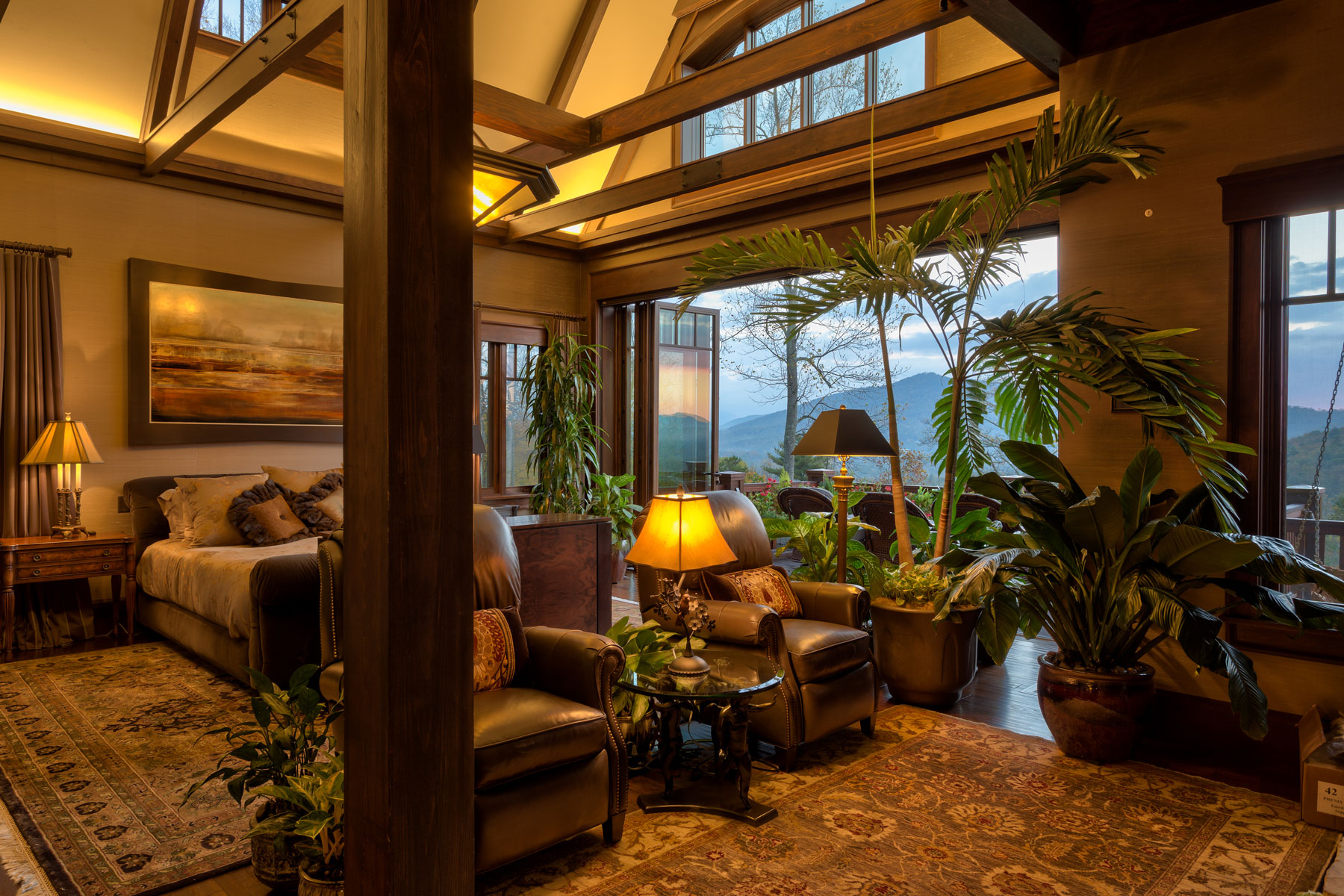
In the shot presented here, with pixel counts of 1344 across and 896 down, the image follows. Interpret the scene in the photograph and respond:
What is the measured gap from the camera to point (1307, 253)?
3.45 meters

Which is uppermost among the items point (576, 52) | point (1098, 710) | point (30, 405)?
point (576, 52)

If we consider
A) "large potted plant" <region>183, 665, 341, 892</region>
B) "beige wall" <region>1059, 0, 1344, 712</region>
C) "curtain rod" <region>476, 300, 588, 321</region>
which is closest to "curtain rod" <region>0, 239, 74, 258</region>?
"curtain rod" <region>476, 300, 588, 321</region>

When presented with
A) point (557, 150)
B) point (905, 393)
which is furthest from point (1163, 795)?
point (905, 393)

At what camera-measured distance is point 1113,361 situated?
11.2ft

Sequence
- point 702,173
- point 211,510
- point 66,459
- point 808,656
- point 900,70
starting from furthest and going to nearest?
point 900,70, point 702,173, point 211,510, point 66,459, point 808,656

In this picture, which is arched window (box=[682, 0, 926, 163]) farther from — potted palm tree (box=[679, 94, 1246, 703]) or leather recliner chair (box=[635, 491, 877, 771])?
leather recliner chair (box=[635, 491, 877, 771])

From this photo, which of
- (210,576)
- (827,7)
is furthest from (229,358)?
(827,7)

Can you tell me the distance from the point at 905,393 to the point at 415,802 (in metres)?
12.4

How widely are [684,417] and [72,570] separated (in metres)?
5.27

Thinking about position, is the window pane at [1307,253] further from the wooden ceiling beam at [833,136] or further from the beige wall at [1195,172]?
the wooden ceiling beam at [833,136]

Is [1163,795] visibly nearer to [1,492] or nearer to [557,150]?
[557,150]

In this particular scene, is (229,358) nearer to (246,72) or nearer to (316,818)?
(246,72)

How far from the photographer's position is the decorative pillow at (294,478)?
18.3 feet

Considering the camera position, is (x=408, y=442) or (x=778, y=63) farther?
(x=778, y=63)
